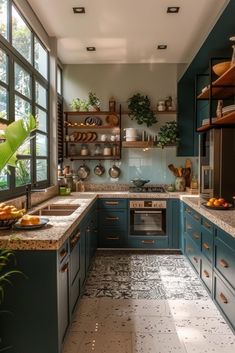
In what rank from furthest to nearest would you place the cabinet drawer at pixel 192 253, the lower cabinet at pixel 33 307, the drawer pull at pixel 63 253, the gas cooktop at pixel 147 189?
the gas cooktop at pixel 147 189
the cabinet drawer at pixel 192 253
the drawer pull at pixel 63 253
the lower cabinet at pixel 33 307

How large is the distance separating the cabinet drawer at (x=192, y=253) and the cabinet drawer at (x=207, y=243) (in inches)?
12.0

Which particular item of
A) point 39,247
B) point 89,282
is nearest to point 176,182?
point 89,282

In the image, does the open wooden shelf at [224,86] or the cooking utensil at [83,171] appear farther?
the cooking utensil at [83,171]

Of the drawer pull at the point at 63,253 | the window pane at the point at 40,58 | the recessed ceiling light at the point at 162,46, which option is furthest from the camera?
the recessed ceiling light at the point at 162,46

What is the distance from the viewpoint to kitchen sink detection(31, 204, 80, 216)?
135 inches

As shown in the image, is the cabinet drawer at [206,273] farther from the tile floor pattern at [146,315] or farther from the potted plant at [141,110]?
the potted plant at [141,110]

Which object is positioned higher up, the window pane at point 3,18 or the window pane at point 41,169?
the window pane at point 3,18

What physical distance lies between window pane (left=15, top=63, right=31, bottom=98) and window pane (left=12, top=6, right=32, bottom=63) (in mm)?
191

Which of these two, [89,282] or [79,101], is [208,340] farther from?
[79,101]

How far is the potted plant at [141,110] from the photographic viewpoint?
5215mm

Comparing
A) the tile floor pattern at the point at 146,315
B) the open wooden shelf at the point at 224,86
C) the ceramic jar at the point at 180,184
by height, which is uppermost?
the open wooden shelf at the point at 224,86

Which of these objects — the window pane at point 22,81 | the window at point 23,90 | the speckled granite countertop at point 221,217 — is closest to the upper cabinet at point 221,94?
the speckled granite countertop at point 221,217

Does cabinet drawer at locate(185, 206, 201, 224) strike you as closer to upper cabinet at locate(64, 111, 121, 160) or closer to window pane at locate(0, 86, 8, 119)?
upper cabinet at locate(64, 111, 121, 160)

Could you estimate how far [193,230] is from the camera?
376 cm
